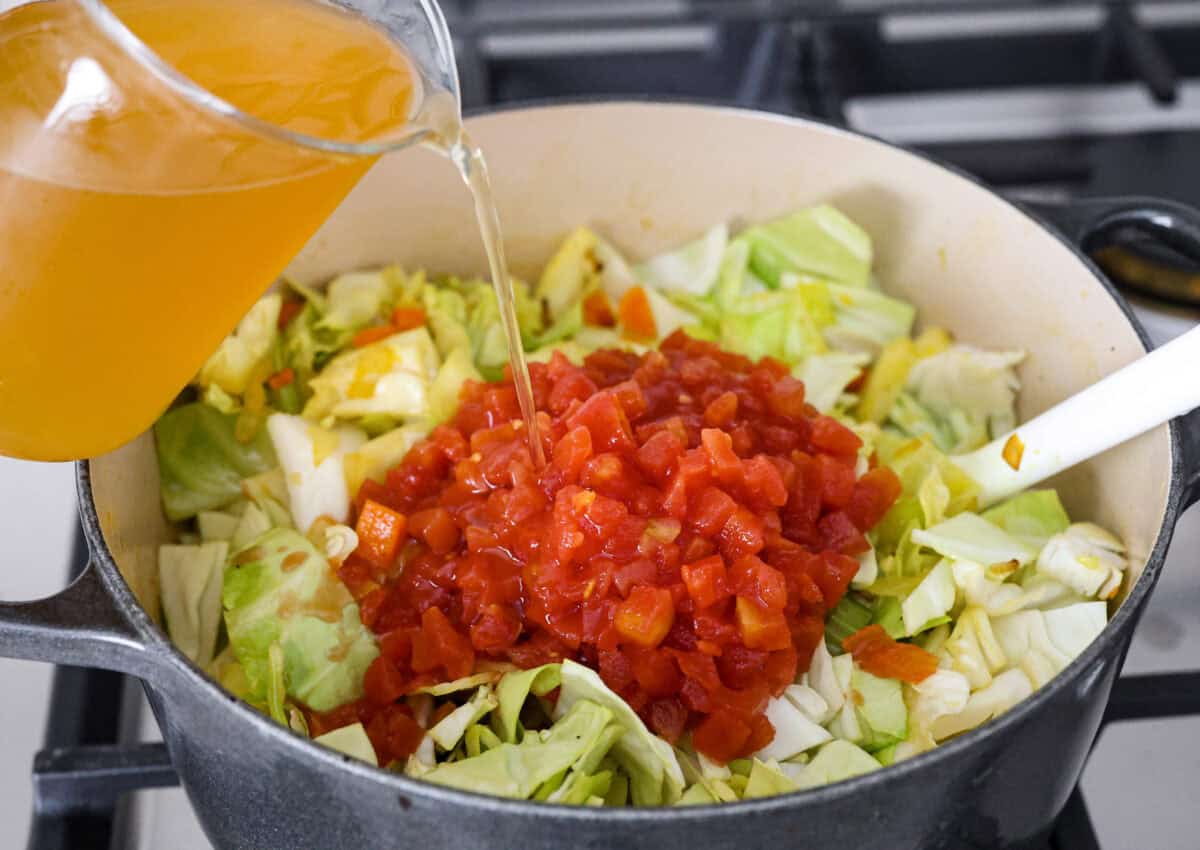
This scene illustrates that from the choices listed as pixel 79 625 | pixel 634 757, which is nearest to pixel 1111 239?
pixel 634 757

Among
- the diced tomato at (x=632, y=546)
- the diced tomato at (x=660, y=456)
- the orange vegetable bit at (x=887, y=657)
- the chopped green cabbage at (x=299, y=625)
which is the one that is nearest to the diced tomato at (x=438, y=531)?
the diced tomato at (x=632, y=546)

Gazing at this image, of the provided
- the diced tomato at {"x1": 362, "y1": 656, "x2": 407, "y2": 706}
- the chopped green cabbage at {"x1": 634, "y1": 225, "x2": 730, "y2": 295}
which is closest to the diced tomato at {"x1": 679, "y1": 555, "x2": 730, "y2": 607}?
the diced tomato at {"x1": 362, "y1": 656, "x2": 407, "y2": 706}

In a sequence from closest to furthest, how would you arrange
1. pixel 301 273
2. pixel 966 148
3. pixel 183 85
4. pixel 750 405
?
pixel 183 85, pixel 750 405, pixel 301 273, pixel 966 148

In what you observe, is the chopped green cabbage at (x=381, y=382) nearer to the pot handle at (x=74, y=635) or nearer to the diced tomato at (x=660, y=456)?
the diced tomato at (x=660, y=456)

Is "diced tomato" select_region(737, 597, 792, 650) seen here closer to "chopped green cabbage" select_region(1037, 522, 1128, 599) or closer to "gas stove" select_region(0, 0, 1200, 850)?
"chopped green cabbage" select_region(1037, 522, 1128, 599)

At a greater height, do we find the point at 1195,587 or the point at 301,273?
the point at 301,273

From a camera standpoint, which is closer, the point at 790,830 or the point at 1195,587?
the point at 790,830

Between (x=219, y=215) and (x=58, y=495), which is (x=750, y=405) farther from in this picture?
(x=58, y=495)
